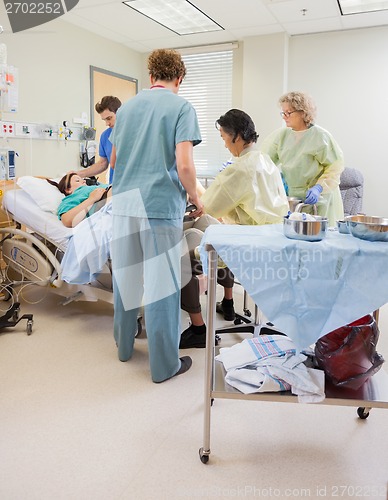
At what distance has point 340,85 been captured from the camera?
4715 millimetres

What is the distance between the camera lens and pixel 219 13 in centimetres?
414

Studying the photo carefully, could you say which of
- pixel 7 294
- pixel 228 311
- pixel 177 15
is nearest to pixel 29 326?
pixel 7 294

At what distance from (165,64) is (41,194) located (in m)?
1.30

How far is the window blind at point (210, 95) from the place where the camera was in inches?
211

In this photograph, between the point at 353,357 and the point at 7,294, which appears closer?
the point at 353,357

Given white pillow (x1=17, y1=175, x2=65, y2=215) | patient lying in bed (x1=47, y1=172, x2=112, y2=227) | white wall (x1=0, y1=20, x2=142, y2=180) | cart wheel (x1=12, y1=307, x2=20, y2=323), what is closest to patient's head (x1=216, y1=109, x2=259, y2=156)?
patient lying in bed (x1=47, y1=172, x2=112, y2=227)

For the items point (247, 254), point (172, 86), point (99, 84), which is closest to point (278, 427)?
point (247, 254)

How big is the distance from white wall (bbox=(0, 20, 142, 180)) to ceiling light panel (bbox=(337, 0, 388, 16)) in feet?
8.15

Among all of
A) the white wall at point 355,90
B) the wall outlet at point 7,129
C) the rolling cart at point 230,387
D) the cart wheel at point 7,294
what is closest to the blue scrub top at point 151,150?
the rolling cart at point 230,387

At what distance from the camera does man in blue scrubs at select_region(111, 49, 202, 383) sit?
6.41 feet

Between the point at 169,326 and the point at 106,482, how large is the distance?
76 centimetres

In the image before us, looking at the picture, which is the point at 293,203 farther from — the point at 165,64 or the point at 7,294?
the point at 7,294

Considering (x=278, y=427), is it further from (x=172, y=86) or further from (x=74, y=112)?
(x=74, y=112)

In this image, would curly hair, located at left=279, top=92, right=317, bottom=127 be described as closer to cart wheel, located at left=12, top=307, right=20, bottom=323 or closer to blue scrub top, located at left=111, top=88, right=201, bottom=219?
blue scrub top, located at left=111, top=88, right=201, bottom=219
